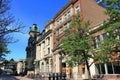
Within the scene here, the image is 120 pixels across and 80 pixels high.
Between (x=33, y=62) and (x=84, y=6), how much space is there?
38.0 meters

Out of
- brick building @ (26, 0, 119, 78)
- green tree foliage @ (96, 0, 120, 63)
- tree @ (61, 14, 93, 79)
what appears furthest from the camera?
brick building @ (26, 0, 119, 78)

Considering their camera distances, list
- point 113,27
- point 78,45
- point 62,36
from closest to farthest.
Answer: point 113,27 → point 78,45 → point 62,36

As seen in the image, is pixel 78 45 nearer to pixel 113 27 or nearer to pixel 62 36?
pixel 113 27

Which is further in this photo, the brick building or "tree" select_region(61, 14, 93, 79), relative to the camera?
the brick building

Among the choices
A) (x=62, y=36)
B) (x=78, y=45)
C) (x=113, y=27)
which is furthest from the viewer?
(x=62, y=36)

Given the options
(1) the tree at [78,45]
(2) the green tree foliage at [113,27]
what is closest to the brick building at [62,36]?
(1) the tree at [78,45]

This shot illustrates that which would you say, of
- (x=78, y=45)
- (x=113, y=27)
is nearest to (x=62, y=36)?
(x=78, y=45)

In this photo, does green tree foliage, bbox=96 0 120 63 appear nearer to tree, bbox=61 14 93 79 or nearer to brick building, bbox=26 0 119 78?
tree, bbox=61 14 93 79

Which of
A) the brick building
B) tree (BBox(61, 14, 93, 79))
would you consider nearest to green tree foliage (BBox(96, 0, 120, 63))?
tree (BBox(61, 14, 93, 79))

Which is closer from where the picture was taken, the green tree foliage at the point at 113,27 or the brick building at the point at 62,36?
the green tree foliage at the point at 113,27

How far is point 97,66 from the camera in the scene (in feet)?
96.7

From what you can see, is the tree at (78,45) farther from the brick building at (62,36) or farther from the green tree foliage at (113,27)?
the green tree foliage at (113,27)

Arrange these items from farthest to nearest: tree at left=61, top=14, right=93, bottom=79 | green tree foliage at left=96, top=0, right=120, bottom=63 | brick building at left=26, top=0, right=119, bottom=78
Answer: brick building at left=26, top=0, right=119, bottom=78 < tree at left=61, top=14, right=93, bottom=79 < green tree foliage at left=96, top=0, right=120, bottom=63

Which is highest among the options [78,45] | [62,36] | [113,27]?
[62,36]
